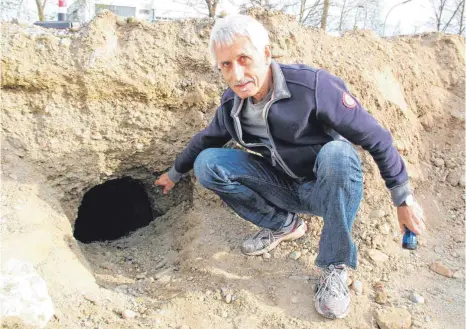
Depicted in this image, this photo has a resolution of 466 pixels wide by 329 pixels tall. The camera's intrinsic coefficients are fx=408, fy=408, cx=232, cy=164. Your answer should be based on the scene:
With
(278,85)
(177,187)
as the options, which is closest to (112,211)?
(177,187)

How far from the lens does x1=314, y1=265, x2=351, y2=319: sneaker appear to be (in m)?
2.22

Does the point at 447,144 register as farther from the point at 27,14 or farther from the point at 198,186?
the point at 27,14

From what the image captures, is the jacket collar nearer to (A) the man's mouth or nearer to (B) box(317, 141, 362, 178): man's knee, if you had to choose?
(A) the man's mouth

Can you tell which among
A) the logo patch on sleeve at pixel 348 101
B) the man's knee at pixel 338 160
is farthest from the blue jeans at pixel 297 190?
the logo patch on sleeve at pixel 348 101

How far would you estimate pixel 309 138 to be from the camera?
2.30 meters

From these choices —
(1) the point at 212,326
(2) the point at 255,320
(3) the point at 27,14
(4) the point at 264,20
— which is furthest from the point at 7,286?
(3) the point at 27,14

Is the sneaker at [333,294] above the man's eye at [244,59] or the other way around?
the other way around

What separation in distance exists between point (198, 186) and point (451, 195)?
2.26 m

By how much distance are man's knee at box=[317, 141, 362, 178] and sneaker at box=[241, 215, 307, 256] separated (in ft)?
2.15

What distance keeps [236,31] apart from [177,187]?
73.6 inches

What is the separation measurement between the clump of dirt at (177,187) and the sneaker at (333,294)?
0.06 meters

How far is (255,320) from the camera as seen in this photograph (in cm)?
224

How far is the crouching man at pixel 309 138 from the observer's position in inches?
84.0

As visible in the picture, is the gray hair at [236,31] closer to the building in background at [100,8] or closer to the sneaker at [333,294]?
the sneaker at [333,294]
